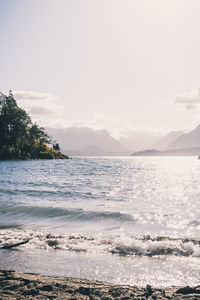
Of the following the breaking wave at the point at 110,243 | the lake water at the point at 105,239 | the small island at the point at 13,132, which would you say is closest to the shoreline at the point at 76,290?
the lake water at the point at 105,239

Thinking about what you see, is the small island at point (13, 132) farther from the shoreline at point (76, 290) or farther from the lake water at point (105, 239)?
the shoreline at point (76, 290)

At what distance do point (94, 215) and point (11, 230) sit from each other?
199 inches

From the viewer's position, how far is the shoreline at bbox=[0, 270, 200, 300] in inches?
205

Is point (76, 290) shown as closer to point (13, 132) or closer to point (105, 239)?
point (105, 239)

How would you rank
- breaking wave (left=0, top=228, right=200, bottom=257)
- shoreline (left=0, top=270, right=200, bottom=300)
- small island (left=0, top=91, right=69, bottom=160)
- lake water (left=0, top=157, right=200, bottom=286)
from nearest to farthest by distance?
shoreline (left=0, top=270, right=200, bottom=300) → lake water (left=0, top=157, right=200, bottom=286) → breaking wave (left=0, top=228, right=200, bottom=257) → small island (left=0, top=91, right=69, bottom=160)

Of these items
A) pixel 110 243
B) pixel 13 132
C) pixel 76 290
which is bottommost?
pixel 110 243

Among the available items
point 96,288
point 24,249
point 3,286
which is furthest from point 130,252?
point 3,286

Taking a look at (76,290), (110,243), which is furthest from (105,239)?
(76,290)

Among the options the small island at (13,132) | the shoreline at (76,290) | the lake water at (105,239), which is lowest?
the lake water at (105,239)

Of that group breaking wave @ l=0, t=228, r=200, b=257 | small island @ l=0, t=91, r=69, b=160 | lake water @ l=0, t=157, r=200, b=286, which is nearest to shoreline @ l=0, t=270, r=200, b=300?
lake water @ l=0, t=157, r=200, b=286

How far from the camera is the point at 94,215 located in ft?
48.6

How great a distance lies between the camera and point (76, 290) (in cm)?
552

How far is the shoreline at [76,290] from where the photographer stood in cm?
521

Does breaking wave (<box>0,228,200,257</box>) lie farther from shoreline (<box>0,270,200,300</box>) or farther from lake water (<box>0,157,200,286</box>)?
shoreline (<box>0,270,200,300</box>)
